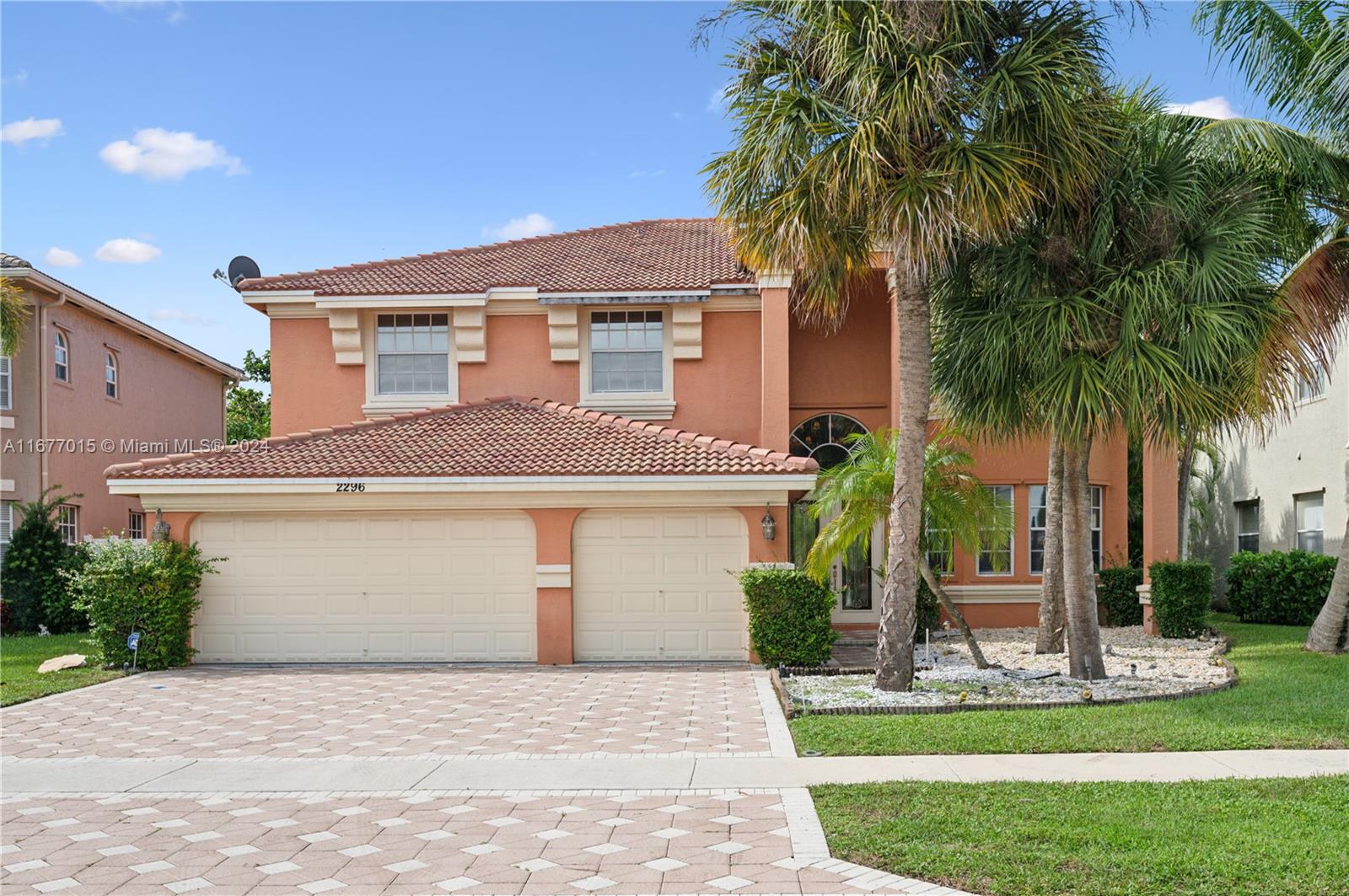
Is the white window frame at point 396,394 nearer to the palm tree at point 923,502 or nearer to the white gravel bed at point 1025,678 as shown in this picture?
the palm tree at point 923,502

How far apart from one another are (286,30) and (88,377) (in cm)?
1341

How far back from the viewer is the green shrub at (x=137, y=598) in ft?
52.0

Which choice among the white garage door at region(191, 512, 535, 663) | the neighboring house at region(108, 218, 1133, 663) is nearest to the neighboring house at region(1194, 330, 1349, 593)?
the neighboring house at region(108, 218, 1133, 663)

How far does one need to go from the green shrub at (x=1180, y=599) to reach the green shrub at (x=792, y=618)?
7023 mm

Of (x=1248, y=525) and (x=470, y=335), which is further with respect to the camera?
(x=1248, y=525)

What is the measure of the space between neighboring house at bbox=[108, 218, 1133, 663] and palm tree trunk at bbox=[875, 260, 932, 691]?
2288 millimetres

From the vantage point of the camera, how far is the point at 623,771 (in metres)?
9.36

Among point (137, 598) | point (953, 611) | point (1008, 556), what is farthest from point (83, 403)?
point (1008, 556)

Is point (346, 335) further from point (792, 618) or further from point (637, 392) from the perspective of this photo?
point (792, 618)

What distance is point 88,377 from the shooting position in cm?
2519

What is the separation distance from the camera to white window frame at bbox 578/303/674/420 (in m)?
20.3

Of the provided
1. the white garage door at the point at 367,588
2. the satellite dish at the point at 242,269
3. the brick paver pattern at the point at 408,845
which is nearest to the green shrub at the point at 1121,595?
the white garage door at the point at 367,588

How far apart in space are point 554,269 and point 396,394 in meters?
3.87

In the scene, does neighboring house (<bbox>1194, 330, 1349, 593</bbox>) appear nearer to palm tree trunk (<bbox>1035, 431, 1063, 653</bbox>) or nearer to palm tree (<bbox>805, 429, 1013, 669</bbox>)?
palm tree trunk (<bbox>1035, 431, 1063, 653</bbox>)
